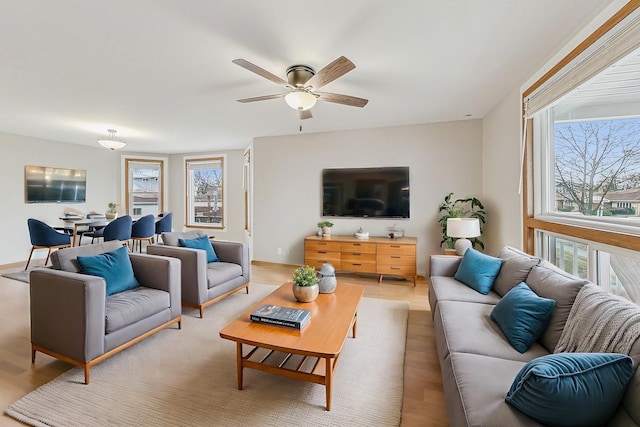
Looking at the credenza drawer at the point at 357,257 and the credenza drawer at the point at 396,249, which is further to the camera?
the credenza drawer at the point at 357,257

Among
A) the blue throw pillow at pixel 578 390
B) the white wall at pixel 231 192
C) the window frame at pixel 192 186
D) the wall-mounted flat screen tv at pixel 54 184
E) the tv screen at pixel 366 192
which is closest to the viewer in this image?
the blue throw pillow at pixel 578 390

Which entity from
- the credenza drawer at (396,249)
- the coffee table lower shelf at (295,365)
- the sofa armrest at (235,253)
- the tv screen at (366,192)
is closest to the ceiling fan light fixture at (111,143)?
the sofa armrest at (235,253)

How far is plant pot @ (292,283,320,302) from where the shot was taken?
220cm

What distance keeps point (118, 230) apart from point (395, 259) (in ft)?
15.1

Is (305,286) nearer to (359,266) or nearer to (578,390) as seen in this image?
(578,390)

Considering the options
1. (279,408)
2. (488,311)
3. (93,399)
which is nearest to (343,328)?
(279,408)

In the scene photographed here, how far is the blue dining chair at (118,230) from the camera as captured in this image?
466 cm

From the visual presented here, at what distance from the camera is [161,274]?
2.46 m

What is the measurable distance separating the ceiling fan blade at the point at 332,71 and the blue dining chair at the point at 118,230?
14.0ft

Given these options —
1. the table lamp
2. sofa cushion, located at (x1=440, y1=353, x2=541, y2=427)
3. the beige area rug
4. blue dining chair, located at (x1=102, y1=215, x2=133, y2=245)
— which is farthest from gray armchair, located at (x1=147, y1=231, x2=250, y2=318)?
the table lamp

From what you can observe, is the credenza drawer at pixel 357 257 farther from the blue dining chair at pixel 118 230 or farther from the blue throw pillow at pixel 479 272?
the blue dining chair at pixel 118 230

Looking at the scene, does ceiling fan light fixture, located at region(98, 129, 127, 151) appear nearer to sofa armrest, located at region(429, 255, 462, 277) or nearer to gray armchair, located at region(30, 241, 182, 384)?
gray armchair, located at region(30, 241, 182, 384)

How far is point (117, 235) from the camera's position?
15.6 feet

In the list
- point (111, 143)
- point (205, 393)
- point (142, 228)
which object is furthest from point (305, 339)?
point (142, 228)
